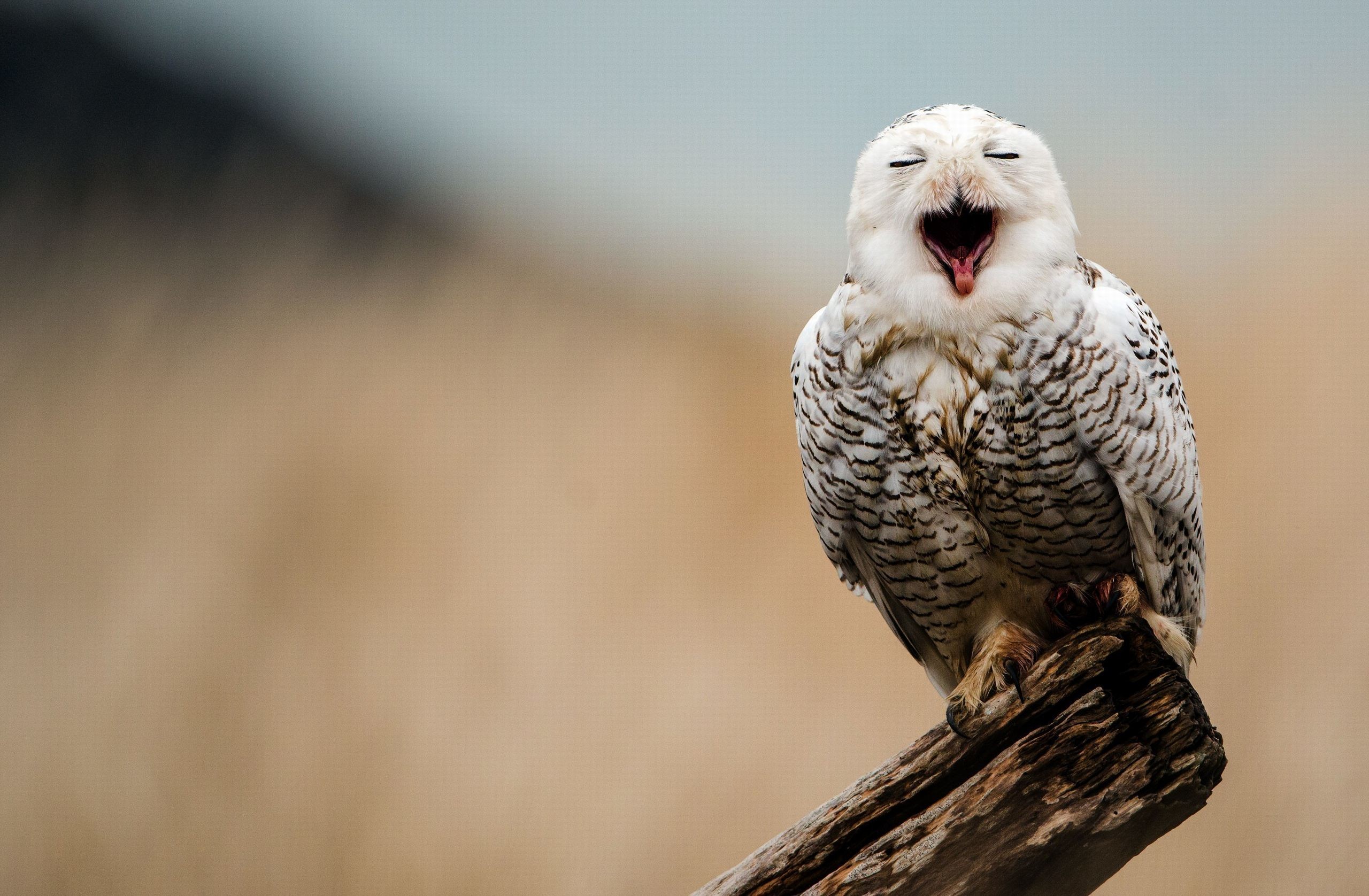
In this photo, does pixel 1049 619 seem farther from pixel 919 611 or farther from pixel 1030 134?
pixel 1030 134

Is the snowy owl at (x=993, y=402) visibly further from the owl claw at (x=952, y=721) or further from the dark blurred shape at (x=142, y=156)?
the dark blurred shape at (x=142, y=156)

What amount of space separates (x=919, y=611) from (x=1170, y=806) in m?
0.47

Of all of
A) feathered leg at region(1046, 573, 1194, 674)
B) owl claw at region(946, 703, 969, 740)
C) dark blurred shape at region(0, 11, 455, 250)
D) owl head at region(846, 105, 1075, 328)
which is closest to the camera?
owl head at region(846, 105, 1075, 328)

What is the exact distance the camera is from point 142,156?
3.33 m

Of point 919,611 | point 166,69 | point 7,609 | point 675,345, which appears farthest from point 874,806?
point 166,69

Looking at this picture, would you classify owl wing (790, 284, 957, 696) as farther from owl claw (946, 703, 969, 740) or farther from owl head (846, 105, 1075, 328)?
owl claw (946, 703, 969, 740)

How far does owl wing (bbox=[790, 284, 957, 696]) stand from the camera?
1.51m

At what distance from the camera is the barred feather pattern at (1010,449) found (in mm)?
1438

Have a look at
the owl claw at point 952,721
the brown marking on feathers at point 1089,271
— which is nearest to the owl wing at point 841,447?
the owl claw at point 952,721

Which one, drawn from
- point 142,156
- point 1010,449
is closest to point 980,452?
point 1010,449

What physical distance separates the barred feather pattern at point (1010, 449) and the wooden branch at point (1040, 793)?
17 cm

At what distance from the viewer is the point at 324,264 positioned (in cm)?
336

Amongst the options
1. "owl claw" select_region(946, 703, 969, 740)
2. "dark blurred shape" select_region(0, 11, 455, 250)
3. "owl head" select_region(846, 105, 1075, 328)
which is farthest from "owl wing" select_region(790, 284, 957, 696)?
"dark blurred shape" select_region(0, 11, 455, 250)

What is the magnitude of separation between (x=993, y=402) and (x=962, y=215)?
0.26m
